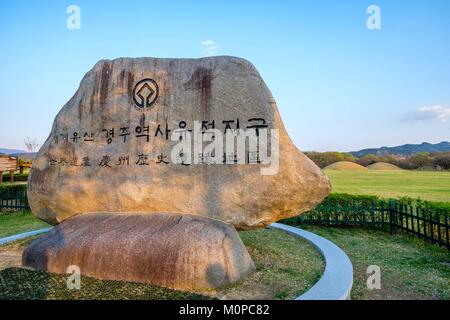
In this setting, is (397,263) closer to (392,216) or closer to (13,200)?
(392,216)

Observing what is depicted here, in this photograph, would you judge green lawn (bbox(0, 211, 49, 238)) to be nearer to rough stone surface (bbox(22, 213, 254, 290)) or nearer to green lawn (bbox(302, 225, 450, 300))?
rough stone surface (bbox(22, 213, 254, 290))

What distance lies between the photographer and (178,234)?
553 centimetres

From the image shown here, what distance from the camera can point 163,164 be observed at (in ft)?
21.2

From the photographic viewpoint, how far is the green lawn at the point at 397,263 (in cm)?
538

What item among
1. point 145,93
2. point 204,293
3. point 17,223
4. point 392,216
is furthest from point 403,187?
point 17,223

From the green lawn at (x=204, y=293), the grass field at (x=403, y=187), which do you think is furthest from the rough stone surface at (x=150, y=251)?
the grass field at (x=403, y=187)

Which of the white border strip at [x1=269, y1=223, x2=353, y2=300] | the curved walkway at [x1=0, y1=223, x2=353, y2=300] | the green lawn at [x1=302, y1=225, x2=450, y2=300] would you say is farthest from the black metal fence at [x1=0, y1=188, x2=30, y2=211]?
the white border strip at [x1=269, y1=223, x2=353, y2=300]

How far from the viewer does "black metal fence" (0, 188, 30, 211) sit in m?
15.4

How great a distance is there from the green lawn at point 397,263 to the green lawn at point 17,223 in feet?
33.3

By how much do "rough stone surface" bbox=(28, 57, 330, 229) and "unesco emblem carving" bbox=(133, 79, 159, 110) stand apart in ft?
0.17
